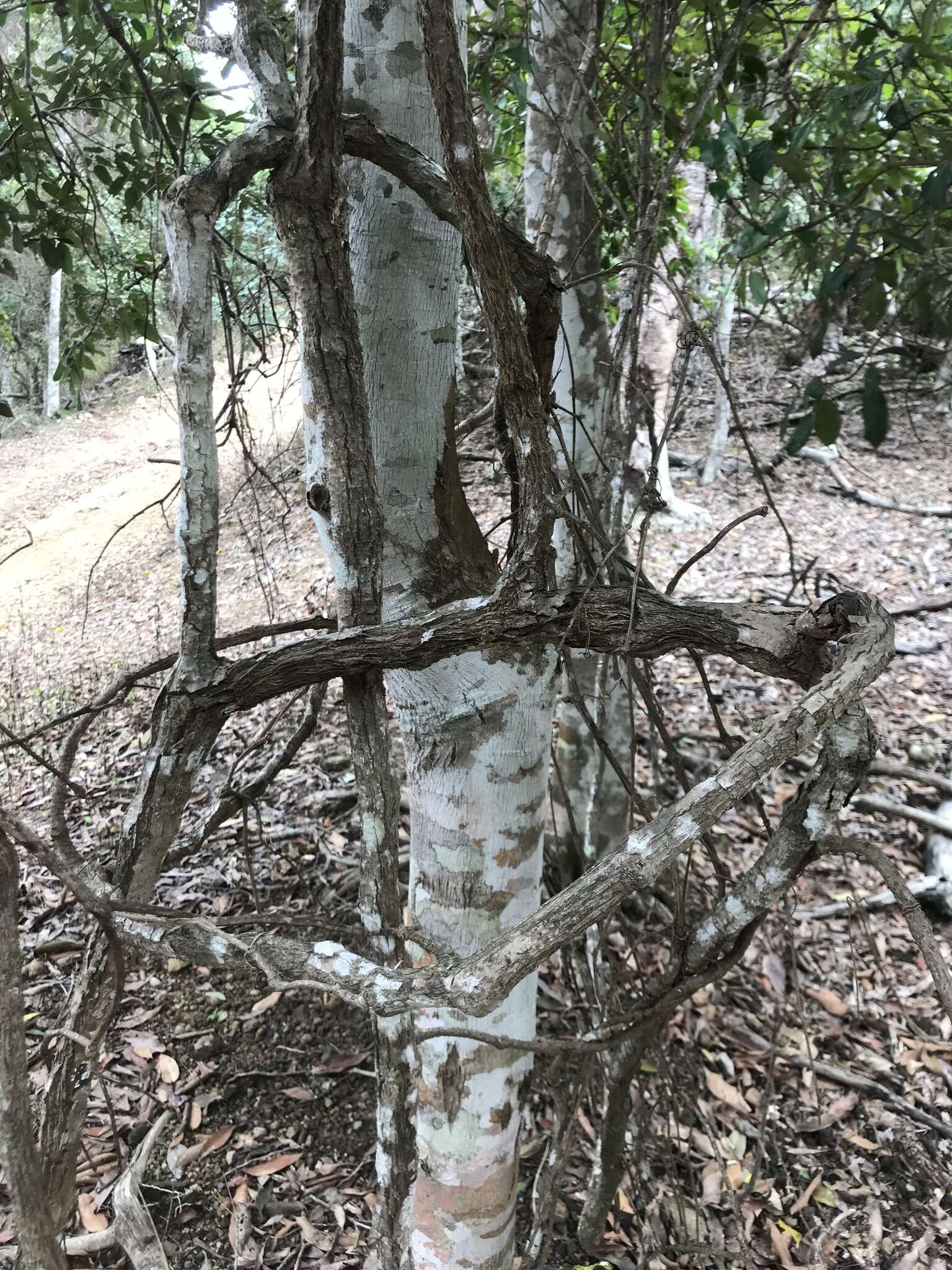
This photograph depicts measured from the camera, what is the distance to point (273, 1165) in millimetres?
2438

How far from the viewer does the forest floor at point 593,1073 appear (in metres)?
2.30

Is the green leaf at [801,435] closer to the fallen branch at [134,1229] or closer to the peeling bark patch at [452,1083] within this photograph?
the peeling bark patch at [452,1083]

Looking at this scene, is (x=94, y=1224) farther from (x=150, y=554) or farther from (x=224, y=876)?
(x=150, y=554)

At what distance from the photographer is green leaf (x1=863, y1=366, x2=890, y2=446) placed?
49.1 inches

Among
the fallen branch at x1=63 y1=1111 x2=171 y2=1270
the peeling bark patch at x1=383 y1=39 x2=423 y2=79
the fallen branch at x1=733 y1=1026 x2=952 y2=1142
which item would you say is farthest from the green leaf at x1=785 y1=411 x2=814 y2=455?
the fallen branch at x1=733 y1=1026 x2=952 y2=1142

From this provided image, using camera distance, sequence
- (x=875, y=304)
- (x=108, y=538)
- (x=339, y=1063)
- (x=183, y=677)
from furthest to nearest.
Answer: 1. (x=108, y=538)
2. (x=339, y=1063)
3. (x=875, y=304)
4. (x=183, y=677)

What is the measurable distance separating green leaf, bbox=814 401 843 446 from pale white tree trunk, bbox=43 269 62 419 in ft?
36.6

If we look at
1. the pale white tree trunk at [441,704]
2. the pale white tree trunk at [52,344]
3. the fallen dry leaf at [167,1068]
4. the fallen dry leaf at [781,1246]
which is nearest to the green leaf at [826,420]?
the pale white tree trunk at [441,704]

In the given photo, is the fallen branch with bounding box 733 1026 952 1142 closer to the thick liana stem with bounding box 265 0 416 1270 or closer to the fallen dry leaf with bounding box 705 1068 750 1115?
the fallen dry leaf with bounding box 705 1068 750 1115

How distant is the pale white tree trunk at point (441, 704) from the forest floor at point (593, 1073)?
0.25m

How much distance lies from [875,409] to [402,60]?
0.93 meters

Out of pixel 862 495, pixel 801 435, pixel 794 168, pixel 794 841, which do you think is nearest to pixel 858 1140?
pixel 794 841

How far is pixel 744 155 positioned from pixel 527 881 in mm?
1642

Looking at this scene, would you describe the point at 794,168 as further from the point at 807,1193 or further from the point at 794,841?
the point at 807,1193
